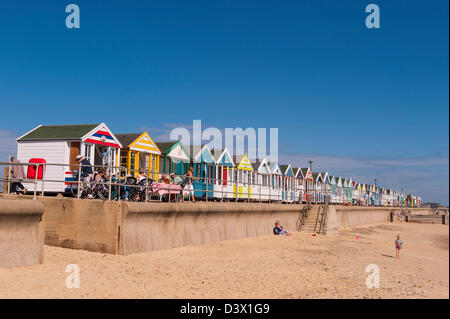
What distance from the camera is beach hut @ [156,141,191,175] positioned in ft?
82.2

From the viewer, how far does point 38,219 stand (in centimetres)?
1084

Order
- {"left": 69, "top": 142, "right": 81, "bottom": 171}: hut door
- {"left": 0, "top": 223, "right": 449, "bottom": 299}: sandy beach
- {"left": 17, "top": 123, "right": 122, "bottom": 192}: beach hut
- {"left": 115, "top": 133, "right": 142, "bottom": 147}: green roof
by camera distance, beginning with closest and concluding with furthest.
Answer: {"left": 0, "top": 223, "right": 449, "bottom": 299}: sandy beach, {"left": 17, "top": 123, "right": 122, "bottom": 192}: beach hut, {"left": 69, "top": 142, "right": 81, "bottom": 171}: hut door, {"left": 115, "top": 133, "right": 142, "bottom": 147}: green roof

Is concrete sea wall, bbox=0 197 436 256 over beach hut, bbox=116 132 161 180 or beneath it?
beneath

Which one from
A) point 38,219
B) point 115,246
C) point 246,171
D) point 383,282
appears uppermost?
point 246,171

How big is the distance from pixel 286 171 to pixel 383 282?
3049cm

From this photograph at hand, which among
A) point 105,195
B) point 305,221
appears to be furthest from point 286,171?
point 105,195

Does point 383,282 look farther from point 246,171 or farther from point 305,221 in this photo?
point 246,171

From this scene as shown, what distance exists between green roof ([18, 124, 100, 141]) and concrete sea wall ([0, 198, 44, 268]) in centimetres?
877

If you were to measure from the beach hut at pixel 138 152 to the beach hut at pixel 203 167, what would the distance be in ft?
10.9

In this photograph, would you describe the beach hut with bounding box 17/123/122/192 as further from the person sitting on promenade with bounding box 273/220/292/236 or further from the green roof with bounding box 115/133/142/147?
the person sitting on promenade with bounding box 273/220/292/236

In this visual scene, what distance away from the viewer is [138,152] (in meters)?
23.1

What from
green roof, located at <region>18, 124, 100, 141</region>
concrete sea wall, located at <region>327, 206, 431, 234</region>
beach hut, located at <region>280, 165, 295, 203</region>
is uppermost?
green roof, located at <region>18, 124, 100, 141</region>
